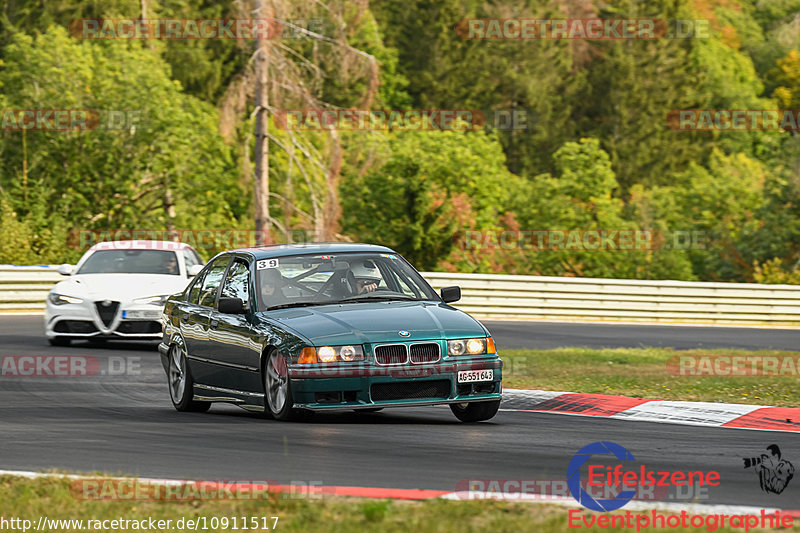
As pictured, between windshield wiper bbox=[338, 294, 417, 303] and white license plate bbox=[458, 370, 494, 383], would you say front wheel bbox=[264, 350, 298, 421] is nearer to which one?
windshield wiper bbox=[338, 294, 417, 303]

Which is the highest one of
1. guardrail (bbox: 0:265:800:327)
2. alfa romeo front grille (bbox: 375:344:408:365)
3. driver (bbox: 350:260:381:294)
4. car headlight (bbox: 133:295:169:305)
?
driver (bbox: 350:260:381:294)

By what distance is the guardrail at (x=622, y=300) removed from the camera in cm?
2802

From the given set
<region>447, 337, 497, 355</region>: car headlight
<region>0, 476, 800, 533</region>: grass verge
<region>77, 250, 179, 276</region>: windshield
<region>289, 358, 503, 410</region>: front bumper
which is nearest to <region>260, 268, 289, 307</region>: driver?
<region>289, 358, 503, 410</region>: front bumper

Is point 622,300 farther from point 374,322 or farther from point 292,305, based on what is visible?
point 374,322

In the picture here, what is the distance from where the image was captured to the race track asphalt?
307 inches

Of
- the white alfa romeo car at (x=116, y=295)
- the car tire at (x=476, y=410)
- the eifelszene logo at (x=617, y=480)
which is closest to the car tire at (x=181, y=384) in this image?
the car tire at (x=476, y=410)

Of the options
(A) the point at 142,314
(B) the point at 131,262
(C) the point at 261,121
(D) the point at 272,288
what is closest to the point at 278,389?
(D) the point at 272,288

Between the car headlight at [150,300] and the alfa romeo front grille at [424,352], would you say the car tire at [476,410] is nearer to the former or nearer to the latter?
the alfa romeo front grille at [424,352]

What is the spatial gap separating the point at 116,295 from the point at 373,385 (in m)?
9.04

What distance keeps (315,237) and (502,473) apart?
20.8 m

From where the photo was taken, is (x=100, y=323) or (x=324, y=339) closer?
(x=324, y=339)

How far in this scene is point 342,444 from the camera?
29.7 ft

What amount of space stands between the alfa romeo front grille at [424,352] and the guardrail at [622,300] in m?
17.3

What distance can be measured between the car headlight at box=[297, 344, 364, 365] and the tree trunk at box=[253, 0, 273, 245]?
59.6 feet
